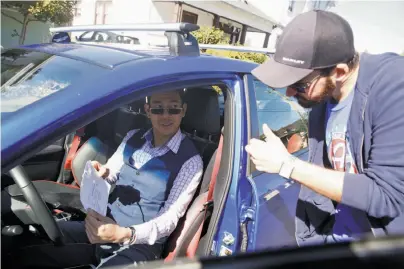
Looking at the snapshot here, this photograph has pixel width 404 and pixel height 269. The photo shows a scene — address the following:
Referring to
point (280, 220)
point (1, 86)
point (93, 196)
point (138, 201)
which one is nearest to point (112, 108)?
point (1, 86)

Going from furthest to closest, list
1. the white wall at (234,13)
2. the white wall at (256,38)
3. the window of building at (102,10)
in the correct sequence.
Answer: the white wall at (256,38), the white wall at (234,13), the window of building at (102,10)

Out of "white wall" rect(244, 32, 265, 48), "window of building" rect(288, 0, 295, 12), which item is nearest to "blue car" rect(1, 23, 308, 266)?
"white wall" rect(244, 32, 265, 48)

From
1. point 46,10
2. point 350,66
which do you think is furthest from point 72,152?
point 46,10

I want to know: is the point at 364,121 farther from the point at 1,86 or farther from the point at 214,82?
the point at 1,86

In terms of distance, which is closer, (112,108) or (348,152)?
(112,108)

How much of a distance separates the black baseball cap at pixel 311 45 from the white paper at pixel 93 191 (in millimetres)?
906

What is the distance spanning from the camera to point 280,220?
2051 millimetres

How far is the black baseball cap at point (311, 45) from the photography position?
1333 mm

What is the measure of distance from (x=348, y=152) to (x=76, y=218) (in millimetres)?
1561

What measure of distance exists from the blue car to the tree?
441 inches

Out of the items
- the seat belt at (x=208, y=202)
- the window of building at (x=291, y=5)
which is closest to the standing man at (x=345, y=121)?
the seat belt at (x=208, y=202)

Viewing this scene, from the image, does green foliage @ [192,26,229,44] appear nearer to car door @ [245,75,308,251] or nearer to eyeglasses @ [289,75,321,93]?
car door @ [245,75,308,251]

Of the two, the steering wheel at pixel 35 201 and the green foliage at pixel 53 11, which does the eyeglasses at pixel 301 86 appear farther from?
the green foliage at pixel 53 11

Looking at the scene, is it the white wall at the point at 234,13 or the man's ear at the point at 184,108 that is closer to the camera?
the man's ear at the point at 184,108
